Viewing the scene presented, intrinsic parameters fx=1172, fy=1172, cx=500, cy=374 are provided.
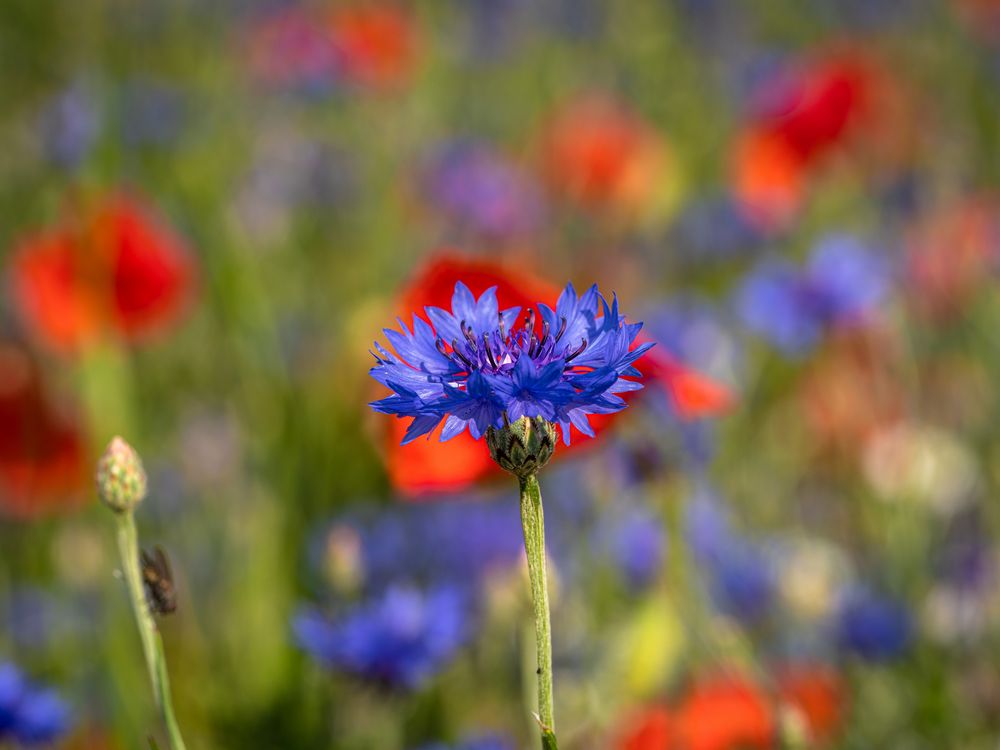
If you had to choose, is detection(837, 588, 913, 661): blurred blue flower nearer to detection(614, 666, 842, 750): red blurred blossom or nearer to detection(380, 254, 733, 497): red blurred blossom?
detection(614, 666, 842, 750): red blurred blossom

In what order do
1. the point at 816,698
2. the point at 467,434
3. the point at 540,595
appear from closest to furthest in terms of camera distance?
the point at 540,595
the point at 467,434
the point at 816,698

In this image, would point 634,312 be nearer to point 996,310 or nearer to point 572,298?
point 996,310

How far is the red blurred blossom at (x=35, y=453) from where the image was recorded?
1071 millimetres

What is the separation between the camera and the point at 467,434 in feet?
2.21

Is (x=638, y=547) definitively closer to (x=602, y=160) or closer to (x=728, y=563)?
(x=728, y=563)

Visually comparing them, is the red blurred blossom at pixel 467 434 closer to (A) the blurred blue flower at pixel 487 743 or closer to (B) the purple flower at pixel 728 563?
(A) the blurred blue flower at pixel 487 743

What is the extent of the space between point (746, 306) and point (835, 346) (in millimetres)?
448

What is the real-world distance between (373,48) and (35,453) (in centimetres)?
102

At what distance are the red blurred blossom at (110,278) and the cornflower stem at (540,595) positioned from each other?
30.6 inches

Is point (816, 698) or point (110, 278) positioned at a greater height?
point (110, 278)

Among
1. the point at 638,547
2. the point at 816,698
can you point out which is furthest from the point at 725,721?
the point at 638,547

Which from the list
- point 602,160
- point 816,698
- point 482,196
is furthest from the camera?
point 602,160

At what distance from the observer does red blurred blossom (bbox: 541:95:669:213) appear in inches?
70.9

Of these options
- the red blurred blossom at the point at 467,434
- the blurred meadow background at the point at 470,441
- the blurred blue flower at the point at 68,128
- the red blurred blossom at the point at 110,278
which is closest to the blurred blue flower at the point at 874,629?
the blurred meadow background at the point at 470,441
